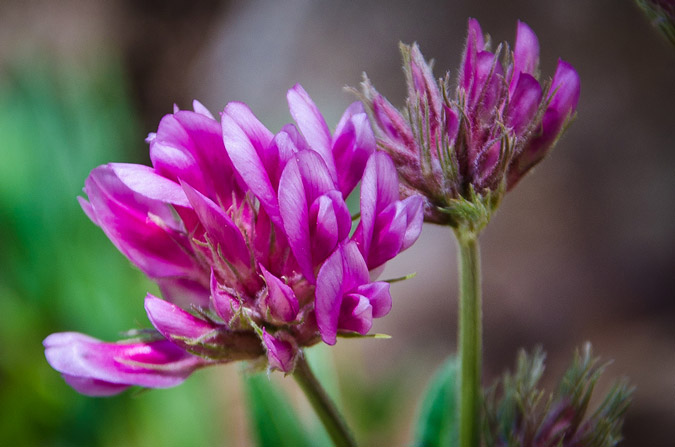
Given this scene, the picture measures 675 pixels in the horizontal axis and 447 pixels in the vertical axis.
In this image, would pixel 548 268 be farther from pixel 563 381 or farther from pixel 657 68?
pixel 563 381

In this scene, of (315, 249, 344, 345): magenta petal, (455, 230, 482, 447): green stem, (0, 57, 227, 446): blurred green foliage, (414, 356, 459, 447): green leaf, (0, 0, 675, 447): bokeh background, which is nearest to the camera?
(315, 249, 344, 345): magenta petal

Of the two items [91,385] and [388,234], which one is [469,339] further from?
[91,385]

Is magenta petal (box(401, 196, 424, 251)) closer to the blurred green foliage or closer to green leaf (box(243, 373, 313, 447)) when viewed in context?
green leaf (box(243, 373, 313, 447))

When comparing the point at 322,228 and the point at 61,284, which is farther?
the point at 61,284

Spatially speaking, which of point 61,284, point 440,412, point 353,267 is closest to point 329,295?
point 353,267

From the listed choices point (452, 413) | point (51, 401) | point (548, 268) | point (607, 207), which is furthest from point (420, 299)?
point (452, 413)

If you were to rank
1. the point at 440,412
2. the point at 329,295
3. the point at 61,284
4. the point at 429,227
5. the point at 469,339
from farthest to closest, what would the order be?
the point at 429,227
the point at 61,284
the point at 440,412
the point at 469,339
the point at 329,295

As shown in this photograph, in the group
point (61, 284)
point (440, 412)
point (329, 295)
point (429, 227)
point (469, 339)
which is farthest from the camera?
point (429, 227)

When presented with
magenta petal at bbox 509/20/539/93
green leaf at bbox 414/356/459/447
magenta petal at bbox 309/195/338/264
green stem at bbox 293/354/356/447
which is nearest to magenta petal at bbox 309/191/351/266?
magenta petal at bbox 309/195/338/264
